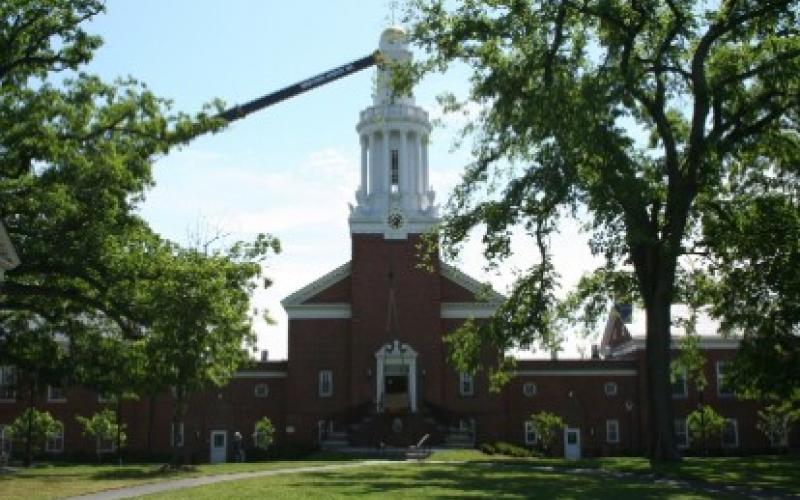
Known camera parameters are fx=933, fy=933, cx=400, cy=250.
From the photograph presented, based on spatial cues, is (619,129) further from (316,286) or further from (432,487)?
(316,286)

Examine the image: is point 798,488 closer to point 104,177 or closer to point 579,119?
point 579,119

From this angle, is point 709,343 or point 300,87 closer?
point 300,87

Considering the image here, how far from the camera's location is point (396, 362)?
165ft

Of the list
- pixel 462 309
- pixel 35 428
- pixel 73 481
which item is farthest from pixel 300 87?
pixel 73 481

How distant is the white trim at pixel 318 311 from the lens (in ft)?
169

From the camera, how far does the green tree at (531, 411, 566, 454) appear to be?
166ft

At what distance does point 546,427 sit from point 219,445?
709 inches

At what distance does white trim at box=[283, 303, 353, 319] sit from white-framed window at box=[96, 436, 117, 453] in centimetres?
1191

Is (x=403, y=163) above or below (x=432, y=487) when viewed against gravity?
above

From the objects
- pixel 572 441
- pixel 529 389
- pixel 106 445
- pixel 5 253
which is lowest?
pixel 572 441

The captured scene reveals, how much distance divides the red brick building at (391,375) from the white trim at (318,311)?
0.18 ft

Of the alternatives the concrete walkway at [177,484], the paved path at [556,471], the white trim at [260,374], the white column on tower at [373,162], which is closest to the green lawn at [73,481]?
the concrete walkway at [177,484]

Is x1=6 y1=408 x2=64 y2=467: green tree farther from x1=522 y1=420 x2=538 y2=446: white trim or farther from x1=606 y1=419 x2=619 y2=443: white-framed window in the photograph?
x1=606 y1=419 x2=619 y2=443: white-framed window

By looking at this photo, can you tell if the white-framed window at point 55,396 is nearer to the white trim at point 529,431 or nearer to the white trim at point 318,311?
the white trim at point 318,311
